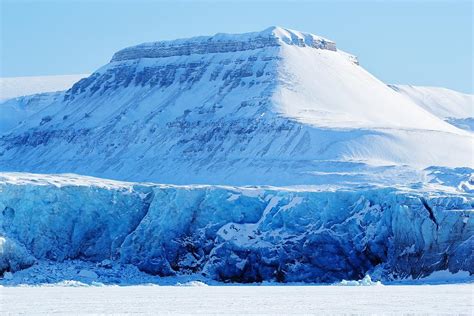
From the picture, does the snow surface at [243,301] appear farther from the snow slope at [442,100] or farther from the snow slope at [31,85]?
the snow slope at [31,85]

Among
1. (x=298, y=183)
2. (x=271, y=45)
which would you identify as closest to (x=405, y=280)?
(x=298, y=183)

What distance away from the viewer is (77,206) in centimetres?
6019

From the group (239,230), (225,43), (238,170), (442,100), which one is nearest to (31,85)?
(225,43)

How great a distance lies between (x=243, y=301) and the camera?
39125mm

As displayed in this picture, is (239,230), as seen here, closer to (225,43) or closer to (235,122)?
(235,122)

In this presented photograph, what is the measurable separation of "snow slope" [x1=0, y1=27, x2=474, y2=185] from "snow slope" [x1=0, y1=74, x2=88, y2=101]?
36.2 metres

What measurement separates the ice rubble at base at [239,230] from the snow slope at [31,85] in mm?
99333

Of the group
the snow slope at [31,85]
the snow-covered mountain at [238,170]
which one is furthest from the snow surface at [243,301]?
the snow slope at [31,85]

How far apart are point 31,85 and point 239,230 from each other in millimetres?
115390

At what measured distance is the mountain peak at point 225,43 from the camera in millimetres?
115625

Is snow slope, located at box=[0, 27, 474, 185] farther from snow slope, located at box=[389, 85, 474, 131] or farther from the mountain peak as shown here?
snow slope, located at box=[389, 85, 474, 131]

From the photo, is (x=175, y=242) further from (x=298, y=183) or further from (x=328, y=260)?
(x=298, y=183)

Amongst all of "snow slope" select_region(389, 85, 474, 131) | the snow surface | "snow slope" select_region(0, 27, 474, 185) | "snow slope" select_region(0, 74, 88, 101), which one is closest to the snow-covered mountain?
"snow slope" select_region(0, 27, 474, 185)

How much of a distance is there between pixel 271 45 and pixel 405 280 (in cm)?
6334
